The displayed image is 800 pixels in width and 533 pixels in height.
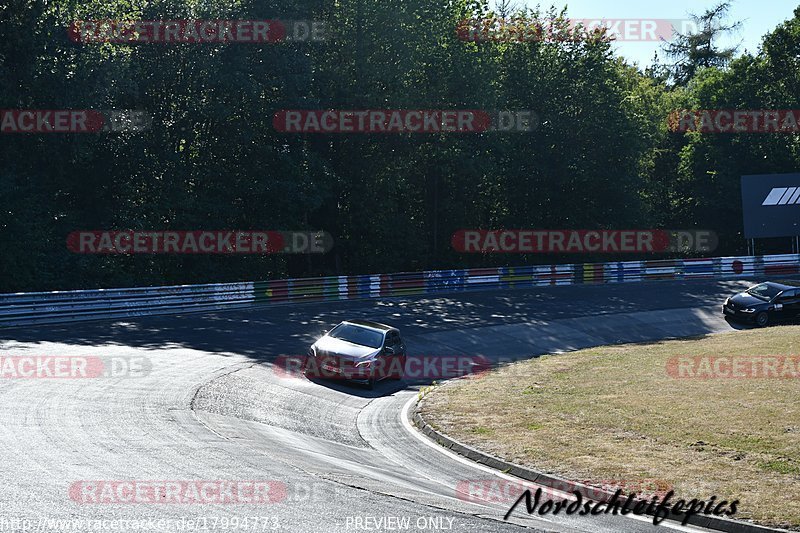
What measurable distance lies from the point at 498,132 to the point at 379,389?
1065 inches

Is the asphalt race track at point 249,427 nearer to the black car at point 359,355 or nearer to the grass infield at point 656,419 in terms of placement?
the black car at point 359,355

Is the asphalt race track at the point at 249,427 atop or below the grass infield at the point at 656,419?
atop

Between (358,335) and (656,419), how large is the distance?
Result: 838cm

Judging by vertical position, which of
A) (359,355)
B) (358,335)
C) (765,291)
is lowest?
(359,355)

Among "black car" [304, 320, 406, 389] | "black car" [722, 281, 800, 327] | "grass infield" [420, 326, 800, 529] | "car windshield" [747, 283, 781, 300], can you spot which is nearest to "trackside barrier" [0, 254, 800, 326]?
"black car" [304, 320, 406, 389]

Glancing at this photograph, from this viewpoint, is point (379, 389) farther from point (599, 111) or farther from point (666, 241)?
point (666, 241)

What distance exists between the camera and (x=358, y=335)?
2284 centimetres

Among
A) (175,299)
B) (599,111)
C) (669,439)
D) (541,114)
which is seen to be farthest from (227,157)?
(669,439)

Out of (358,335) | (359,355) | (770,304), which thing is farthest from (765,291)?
(359,355)

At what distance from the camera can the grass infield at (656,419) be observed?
13.1m

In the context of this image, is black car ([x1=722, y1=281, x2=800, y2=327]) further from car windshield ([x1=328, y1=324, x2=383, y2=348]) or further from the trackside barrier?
car windshield ([x1=328, y1=324, x2=383, y2=348])

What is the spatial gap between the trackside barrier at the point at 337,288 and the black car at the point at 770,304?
407 inches

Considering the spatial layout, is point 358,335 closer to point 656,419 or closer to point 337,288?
point 656,419

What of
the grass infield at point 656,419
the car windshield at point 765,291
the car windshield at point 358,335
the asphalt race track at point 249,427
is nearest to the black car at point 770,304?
the car windshield at point 765,291
